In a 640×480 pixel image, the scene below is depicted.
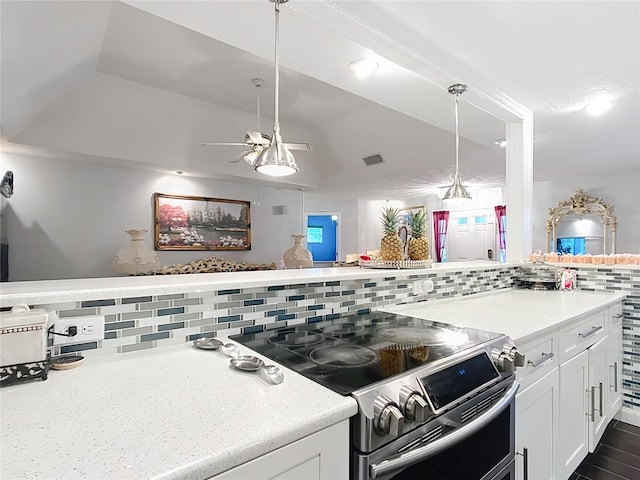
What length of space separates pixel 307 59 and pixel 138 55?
6.93 feet

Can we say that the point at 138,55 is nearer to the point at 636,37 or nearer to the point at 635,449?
the point at 636,37

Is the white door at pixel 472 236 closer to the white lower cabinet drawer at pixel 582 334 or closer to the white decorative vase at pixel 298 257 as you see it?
the white decorative vase at pixel 298 257

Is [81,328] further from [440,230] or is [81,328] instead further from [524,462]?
[440,230]

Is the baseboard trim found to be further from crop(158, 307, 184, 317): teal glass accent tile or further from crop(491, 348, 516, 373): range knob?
crop(158, 307, 184, 317): teal glass accent tile

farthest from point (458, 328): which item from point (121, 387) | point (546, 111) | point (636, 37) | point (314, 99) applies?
point (314, 99)

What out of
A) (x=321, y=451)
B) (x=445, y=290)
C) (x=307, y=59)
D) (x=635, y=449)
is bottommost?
(x=635, y=449)

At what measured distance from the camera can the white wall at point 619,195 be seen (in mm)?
5414

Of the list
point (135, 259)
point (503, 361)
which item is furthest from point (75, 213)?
point (503, 361)

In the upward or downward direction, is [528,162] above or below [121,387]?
above

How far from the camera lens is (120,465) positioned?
0.55 metres

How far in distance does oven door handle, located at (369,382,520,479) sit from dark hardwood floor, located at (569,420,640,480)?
1.34m

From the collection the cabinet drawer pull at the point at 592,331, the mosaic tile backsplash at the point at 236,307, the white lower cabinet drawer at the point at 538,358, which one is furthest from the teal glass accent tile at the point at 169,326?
the cabinet drawer pull at the point at 592,331

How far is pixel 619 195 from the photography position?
557cm

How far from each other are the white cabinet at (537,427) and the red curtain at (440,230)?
7.05 m
